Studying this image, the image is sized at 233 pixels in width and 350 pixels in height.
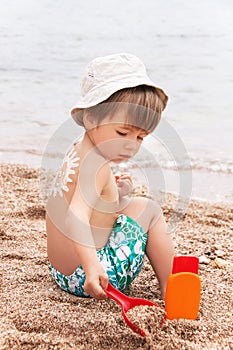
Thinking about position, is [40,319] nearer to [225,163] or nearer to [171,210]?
[171,210]

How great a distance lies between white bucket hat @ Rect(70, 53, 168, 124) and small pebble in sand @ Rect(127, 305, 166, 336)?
76 centimetres

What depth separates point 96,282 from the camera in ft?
5.91

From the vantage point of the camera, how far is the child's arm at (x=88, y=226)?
71.3 inches

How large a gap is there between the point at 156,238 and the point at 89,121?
546 mm

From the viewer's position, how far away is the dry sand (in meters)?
1.79

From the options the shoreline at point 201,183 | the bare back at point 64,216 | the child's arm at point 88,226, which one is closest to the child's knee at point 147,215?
the bare back at point 64,216

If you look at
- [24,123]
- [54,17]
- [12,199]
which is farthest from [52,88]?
[54,17]

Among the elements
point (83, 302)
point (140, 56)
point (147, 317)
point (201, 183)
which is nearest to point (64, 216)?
point (83, 302)

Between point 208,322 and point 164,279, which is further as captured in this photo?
point 164,279

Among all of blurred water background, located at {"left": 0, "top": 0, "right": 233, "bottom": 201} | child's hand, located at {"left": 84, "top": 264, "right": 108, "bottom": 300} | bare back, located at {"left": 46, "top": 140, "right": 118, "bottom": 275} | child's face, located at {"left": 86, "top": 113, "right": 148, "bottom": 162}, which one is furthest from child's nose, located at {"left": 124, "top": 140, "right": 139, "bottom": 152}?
blurred water background, located at {"left": 0, "top": 0, "right": 233, "bottom": 201}

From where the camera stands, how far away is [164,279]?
2.20 metres

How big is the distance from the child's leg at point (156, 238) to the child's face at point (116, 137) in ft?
0.88

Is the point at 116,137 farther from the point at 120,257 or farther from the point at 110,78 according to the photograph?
the point at 120,257

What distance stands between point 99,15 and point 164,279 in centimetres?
1535
